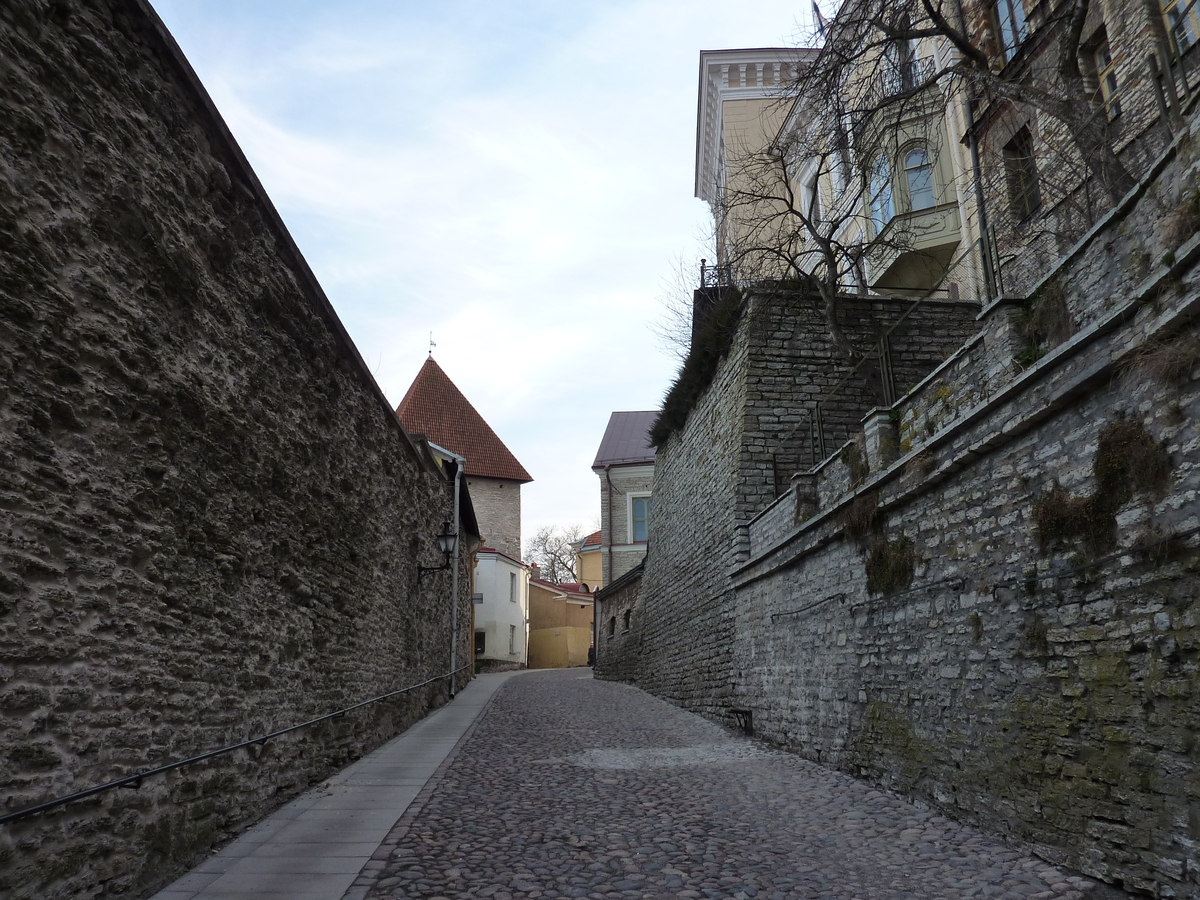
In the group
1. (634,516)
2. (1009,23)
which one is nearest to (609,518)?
(634,516)

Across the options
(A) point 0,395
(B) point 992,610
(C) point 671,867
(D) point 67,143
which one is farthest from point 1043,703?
(D) point 67,143

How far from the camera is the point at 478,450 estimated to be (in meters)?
34.4

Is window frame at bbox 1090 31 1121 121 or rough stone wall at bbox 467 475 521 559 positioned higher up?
window frame at bbox 1090 31 1121 121

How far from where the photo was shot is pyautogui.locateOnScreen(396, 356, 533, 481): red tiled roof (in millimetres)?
33938

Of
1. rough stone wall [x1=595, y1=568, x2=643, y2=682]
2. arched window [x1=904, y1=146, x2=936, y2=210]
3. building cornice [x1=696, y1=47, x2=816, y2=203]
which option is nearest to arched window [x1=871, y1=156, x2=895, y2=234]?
arched window [x1=904, y1=146, x2=936, y2=210]

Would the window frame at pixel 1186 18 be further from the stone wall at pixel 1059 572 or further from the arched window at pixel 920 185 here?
the arched window at pixel 920 185

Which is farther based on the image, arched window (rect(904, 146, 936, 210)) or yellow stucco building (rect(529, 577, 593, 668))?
yellow stucco building (rect(529, 577, 593, 668))

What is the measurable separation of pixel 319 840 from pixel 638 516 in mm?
28047

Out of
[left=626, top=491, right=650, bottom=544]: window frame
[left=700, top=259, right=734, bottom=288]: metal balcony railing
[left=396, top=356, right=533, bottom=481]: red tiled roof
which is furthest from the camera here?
[left=396, top=356, right=533, bottom=481]: red tiled roof

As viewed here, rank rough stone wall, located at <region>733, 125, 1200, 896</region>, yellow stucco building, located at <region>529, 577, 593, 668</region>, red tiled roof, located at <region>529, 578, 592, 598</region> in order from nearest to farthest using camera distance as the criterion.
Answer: rough stone wall, located at <region>733, 125, 1200, 896</region>
yellow stucco building, located at <region>529, 577, 593, 668</region>
red tiled roof, located at <region>529, 578, 592, 598</region>

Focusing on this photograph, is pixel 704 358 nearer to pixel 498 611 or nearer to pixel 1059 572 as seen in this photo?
pixel 1059 572

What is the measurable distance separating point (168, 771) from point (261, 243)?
10.9 feet

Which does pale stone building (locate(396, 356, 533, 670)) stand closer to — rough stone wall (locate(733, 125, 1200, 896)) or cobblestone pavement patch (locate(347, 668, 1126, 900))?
cobblestone pavement patch (locate(347, 668, 1126, 900))

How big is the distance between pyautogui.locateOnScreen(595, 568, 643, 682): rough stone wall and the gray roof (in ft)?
27.9
